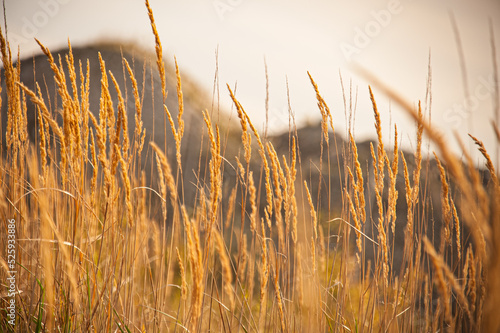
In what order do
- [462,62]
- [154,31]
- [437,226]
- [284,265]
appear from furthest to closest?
[437,226] → [284,265] → [154,31] → [462,62]

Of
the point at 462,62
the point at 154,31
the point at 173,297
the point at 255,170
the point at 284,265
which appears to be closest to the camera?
the point at 462,62

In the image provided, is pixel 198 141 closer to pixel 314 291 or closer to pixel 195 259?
pixel 314 291

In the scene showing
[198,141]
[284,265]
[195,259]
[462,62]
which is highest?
[198,141]

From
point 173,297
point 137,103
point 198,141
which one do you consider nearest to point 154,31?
point 137,103

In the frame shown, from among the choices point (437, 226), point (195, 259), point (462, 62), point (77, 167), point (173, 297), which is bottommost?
point (173, 297)

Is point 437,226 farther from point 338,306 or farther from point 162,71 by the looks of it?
point 162,71

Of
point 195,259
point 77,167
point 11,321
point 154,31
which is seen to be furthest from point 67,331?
point 154,31

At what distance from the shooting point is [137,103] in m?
1.00

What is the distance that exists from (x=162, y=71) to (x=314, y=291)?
94 centimetres

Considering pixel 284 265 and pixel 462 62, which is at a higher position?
pixel 462 62

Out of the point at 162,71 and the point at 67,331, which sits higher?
the point at 162,71

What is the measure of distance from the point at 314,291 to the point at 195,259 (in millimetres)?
764

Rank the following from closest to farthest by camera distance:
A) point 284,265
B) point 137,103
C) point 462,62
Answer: point 462,62, point 137,103, point 284,265

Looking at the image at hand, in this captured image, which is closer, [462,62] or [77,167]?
[462,62]
